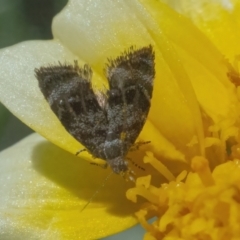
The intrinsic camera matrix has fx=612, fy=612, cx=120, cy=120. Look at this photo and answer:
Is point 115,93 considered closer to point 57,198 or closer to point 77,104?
point 77,104

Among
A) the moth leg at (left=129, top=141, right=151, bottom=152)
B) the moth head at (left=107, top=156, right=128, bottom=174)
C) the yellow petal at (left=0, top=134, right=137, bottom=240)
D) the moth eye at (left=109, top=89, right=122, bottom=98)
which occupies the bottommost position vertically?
the yellow petal at (left=0, top=134, right=137, bottom=240)

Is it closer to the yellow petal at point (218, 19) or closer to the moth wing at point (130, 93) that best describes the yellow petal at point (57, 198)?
the moth wing at point (130, 93)

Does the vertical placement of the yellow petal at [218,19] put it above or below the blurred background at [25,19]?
above

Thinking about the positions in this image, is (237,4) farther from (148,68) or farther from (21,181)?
(21,181)

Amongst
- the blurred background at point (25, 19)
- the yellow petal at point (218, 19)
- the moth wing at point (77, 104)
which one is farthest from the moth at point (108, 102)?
the blurred background at point (25, 19)

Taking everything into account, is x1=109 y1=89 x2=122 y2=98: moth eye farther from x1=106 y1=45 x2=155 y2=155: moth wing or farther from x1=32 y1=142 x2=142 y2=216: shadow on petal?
x1=32 y1=142 x2=142 y2=216: shadow on petal

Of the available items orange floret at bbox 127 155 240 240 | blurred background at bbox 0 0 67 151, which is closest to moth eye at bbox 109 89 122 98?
orange floret at bbox 127 155 240 240

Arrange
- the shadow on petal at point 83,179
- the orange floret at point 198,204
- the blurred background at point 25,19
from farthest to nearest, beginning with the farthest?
the blurred background at point 25,19, the shadow on petal at point 83,179, the orange floret at point 198,204

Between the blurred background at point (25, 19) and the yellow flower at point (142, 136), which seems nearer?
the yellow flower at point (142, 136)
